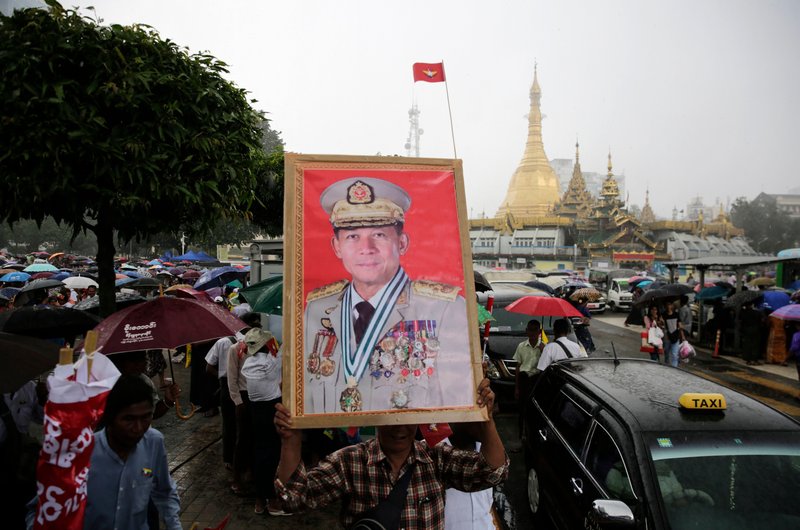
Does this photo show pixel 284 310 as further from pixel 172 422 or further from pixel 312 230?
pixel 172 422

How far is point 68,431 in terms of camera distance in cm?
187

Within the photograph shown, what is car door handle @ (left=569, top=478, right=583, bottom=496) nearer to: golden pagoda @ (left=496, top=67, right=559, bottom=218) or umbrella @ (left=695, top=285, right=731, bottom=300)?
umbrella @ (left=695, top=285, right=731, bottom=300)

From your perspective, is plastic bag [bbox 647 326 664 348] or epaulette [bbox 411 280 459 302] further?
plastic bag [bbox 647 326 664 348]

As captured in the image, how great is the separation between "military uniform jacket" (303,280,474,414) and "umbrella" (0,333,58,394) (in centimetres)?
158

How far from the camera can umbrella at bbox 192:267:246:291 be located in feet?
41.8

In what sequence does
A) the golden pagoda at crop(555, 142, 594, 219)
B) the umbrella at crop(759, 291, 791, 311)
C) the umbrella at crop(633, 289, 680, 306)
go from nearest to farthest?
the umbrella at crop(633, 289, 680, 306), the umbrella at crop(759, 291, 791, 311), the golden pagoda at crop(555, 142, 594, 219)

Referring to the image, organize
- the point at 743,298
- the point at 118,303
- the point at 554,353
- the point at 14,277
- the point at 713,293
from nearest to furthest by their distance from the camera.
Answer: the point at 554,353
the point at 118,303
the point at 743,298
the point at 14,277
the point at 713,293

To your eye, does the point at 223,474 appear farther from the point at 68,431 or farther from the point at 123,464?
the point at 68,431

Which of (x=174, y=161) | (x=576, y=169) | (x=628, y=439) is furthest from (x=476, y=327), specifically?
(x=576, y=169)

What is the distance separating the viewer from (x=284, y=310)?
2082 millimetres

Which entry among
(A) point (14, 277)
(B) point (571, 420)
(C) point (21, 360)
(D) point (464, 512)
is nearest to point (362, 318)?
(D) point (464, 512)

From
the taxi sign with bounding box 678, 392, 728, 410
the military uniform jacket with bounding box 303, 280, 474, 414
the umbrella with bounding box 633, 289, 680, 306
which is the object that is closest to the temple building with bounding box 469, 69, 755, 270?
the umbrella with bounding box 633, 289, 680, 306

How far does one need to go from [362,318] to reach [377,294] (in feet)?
0.43

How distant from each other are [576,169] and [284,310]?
58616 mm
